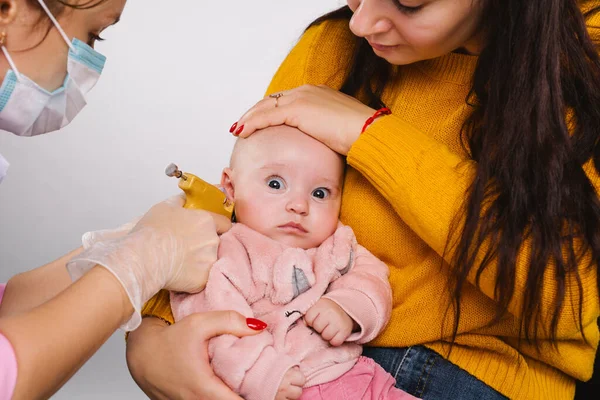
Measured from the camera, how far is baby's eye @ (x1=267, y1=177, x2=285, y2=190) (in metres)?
2.04

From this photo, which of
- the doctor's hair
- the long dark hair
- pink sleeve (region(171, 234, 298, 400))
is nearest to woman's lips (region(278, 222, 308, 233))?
pink sleeve (region(171, 234, 298, 400))

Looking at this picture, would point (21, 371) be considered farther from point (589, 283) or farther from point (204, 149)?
point (204, 149)

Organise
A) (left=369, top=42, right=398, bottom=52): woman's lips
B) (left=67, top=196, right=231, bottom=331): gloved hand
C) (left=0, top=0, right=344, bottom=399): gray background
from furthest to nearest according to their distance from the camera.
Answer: (left=0, top=0, right=344, bottom=399): gray background
(left=369, top=42, right=398, bottom=52): woman's lips
(left=67, top=196, right=231, bottom=331): gloved hand

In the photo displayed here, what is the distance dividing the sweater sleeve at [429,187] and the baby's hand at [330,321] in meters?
0.25

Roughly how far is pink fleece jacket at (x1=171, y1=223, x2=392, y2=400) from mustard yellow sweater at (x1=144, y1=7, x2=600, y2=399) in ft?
0.23

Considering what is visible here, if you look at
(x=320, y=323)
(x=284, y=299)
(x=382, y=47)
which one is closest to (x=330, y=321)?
(x=320, y=323)

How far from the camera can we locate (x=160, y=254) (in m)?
1.87

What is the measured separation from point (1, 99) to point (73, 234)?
5.50 feet

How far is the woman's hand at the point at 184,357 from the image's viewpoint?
1.81 metres

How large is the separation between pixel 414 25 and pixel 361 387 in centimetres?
79

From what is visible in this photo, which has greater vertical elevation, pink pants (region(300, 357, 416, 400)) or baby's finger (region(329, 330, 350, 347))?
baby's finger (region(329, 330, 350, 347))

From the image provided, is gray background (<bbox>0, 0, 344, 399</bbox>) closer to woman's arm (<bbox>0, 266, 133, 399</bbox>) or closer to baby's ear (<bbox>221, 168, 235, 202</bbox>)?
baby's ear (<bbox>221, 168, 235, 202</bbox>)

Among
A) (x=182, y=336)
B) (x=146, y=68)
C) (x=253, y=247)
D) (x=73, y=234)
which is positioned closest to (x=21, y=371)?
(x=182, y=336)

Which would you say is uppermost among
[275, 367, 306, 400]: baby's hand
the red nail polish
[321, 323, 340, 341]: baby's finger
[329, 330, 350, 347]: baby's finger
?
the red nail polish
